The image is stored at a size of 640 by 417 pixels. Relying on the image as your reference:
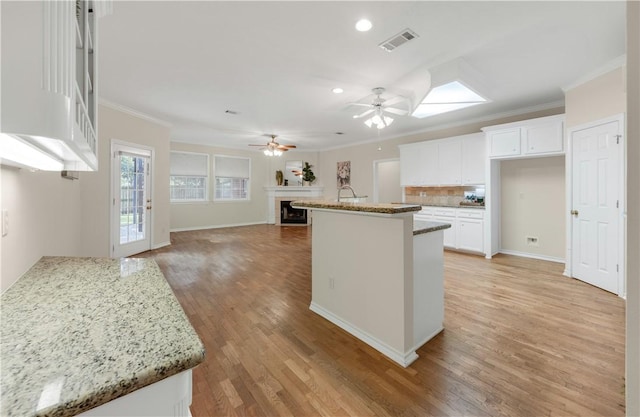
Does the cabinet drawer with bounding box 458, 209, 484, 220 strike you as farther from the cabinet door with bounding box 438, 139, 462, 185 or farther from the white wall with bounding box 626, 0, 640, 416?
the white wall with bounding box 626, 0, 640, 416

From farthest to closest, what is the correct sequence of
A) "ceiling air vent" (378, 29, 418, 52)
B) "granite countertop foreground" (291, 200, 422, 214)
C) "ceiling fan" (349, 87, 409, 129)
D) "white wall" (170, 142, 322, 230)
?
1. "white wall" (170, 142, 322, 230)
2. "ceiling fan" (349, 87, 409, 129)
3. "ceiling air vent" (378, 29, 418, 52)
4. "granite countertop foreground" (291, 200, 422, 214)

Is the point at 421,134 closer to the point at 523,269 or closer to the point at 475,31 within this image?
the point at 523,269

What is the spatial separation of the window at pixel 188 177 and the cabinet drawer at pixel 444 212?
21.5ft

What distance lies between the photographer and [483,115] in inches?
205

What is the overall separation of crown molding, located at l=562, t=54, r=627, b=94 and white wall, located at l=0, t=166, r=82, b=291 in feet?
16.7

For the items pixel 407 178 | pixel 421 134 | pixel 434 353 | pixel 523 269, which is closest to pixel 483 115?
pixel 421 134

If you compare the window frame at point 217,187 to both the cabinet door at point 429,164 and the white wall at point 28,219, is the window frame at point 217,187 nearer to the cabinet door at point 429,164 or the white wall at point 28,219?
the cabinet door at point 429,164

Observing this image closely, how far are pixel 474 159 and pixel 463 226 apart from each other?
1.33 meters

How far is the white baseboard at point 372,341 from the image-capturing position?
198 cm

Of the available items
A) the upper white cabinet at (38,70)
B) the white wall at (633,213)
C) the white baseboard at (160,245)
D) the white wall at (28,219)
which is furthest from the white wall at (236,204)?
the white wall at (633,213)

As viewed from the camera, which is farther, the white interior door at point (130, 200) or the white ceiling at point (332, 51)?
the white interior door at point (130, 200)

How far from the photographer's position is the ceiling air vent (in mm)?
2451

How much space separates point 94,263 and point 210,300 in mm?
1838

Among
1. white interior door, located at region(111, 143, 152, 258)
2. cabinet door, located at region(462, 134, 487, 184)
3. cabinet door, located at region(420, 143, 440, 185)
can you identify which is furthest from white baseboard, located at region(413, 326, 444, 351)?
white interior door, located at region(111, 143, 152, 258)
